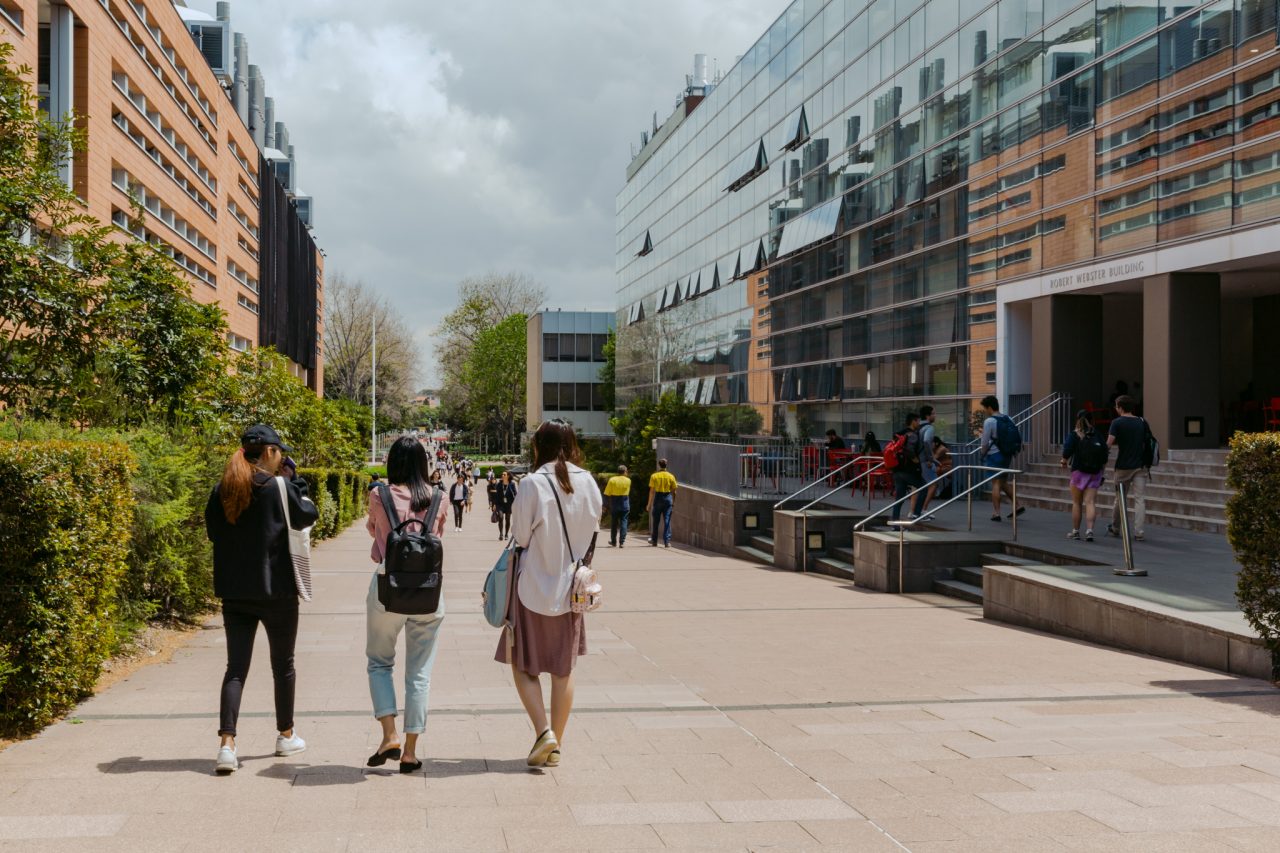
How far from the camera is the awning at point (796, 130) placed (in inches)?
1411

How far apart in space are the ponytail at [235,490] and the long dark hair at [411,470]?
2.14 ft

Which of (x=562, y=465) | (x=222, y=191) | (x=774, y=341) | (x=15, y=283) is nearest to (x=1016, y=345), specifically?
(x=774, y=341)

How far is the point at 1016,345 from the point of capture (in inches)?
939

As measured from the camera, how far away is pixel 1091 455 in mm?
14117

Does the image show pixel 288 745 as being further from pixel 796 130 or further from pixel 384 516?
pixel 796 130

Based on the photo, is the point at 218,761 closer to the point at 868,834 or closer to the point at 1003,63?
the point at 868,834

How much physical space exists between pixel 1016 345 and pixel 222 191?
140 feet

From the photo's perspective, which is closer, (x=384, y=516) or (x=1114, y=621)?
(x=384, y=516)

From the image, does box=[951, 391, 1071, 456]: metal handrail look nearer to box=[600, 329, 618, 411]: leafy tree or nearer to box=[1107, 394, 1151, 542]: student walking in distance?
box=[1107, 394, 1151, 542]: student walking in distance

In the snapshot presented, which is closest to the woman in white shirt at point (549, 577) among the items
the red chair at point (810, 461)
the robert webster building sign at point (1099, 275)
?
the robert webster building sign at point (1099, 275)

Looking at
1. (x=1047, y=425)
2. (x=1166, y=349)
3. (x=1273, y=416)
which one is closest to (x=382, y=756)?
(x=1166, y=349)

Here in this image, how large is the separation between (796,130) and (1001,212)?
1350 centimetres

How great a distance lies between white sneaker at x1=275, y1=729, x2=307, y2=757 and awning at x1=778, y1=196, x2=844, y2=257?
28.9 m

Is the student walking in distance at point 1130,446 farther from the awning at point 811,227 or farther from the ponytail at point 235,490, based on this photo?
the awning at point 811,227
